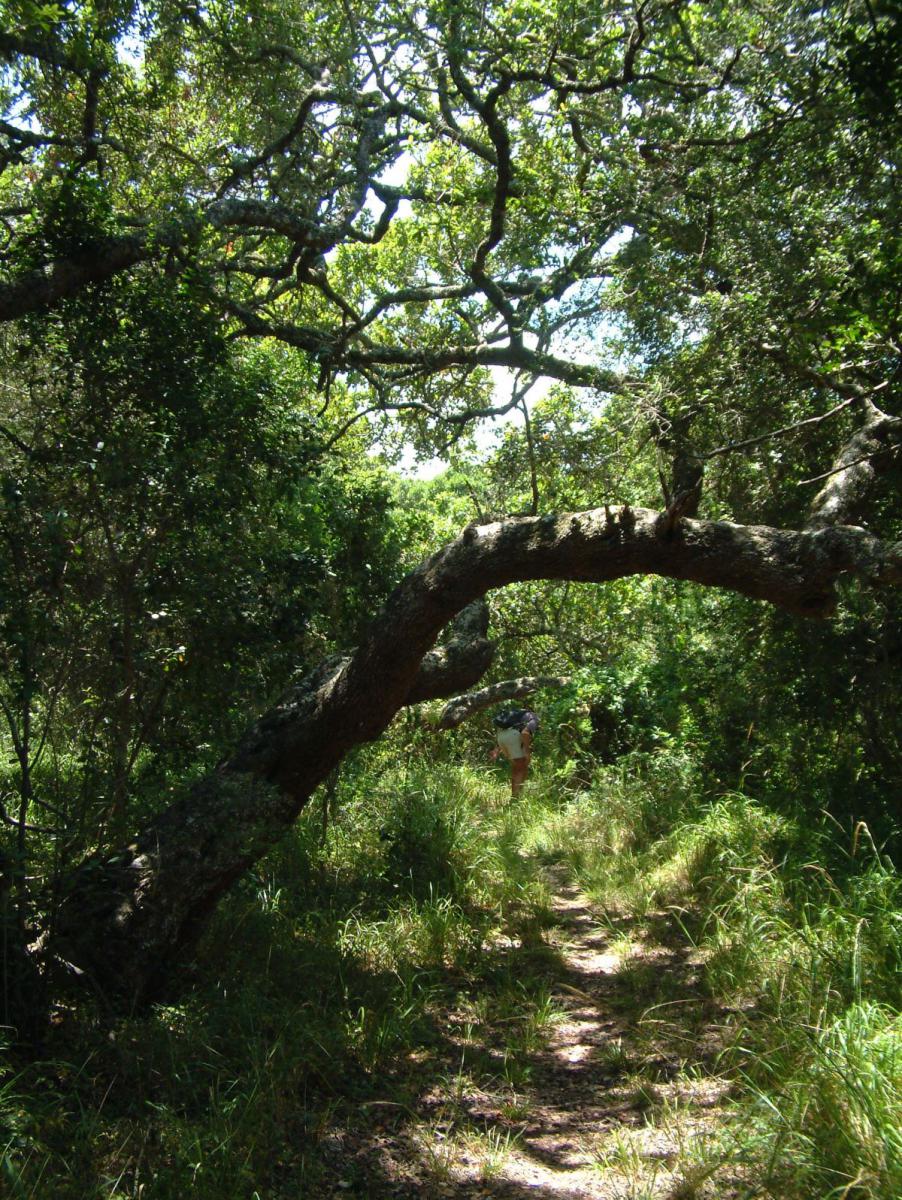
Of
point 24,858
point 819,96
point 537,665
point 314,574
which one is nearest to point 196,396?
point 314,574

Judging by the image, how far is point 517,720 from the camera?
9336 millimetres

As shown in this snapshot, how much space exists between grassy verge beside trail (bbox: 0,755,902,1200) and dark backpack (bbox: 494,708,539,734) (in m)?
1.91

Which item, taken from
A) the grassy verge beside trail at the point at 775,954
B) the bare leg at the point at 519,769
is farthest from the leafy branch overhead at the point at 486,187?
the bare leg at the point at 519,769

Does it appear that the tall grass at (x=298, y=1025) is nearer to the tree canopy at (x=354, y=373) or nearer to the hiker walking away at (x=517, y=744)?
the tree canopy at (x=354, y=373)

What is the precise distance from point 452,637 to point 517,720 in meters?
3.32

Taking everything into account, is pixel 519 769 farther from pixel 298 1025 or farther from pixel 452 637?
pixel 298 1025

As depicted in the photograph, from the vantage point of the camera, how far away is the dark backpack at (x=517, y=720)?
920cm

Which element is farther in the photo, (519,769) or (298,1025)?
(519,769)

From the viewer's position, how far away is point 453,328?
920 centimetres

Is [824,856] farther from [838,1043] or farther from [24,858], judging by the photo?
Answer: [24,858]

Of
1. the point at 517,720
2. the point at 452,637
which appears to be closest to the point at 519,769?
the point at 517,720

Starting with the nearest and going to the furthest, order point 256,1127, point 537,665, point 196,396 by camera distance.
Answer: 1. point 256,1127
2. point 196,396
3. point 537,665

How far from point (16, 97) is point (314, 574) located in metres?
5.37

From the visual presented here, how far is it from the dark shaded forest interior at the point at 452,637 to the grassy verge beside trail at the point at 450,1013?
3 centimetres
